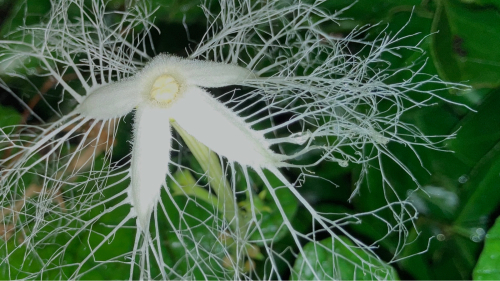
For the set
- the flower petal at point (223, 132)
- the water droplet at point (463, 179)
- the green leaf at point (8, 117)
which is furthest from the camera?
the green leaf at point (8, 117)

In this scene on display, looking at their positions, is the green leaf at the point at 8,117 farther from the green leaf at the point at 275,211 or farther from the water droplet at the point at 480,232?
the water droplet at the point at 480,232

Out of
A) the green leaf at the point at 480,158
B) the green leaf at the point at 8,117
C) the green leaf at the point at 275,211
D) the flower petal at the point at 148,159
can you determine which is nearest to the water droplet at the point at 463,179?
the green leaf at the point at 480,158

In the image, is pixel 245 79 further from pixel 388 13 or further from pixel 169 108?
pixel 388 13

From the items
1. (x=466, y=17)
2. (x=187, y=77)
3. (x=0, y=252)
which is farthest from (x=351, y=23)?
(x=0, y=252)

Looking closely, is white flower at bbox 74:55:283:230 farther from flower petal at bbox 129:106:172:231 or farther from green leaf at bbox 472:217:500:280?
green leaf at bbox 472:217:500:280

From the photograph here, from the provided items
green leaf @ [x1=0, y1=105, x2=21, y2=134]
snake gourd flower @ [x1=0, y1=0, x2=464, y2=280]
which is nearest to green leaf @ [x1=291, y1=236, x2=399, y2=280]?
snake gourd flower @ [x1=0, y1=0, x2=464, y2=280]

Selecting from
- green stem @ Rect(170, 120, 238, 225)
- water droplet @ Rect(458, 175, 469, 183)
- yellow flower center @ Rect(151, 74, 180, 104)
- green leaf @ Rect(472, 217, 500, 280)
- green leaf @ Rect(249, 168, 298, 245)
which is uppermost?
yellow flower center @ Rect(151, 74, 180, 104)

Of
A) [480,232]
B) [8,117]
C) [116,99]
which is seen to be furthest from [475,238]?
[8,117]
